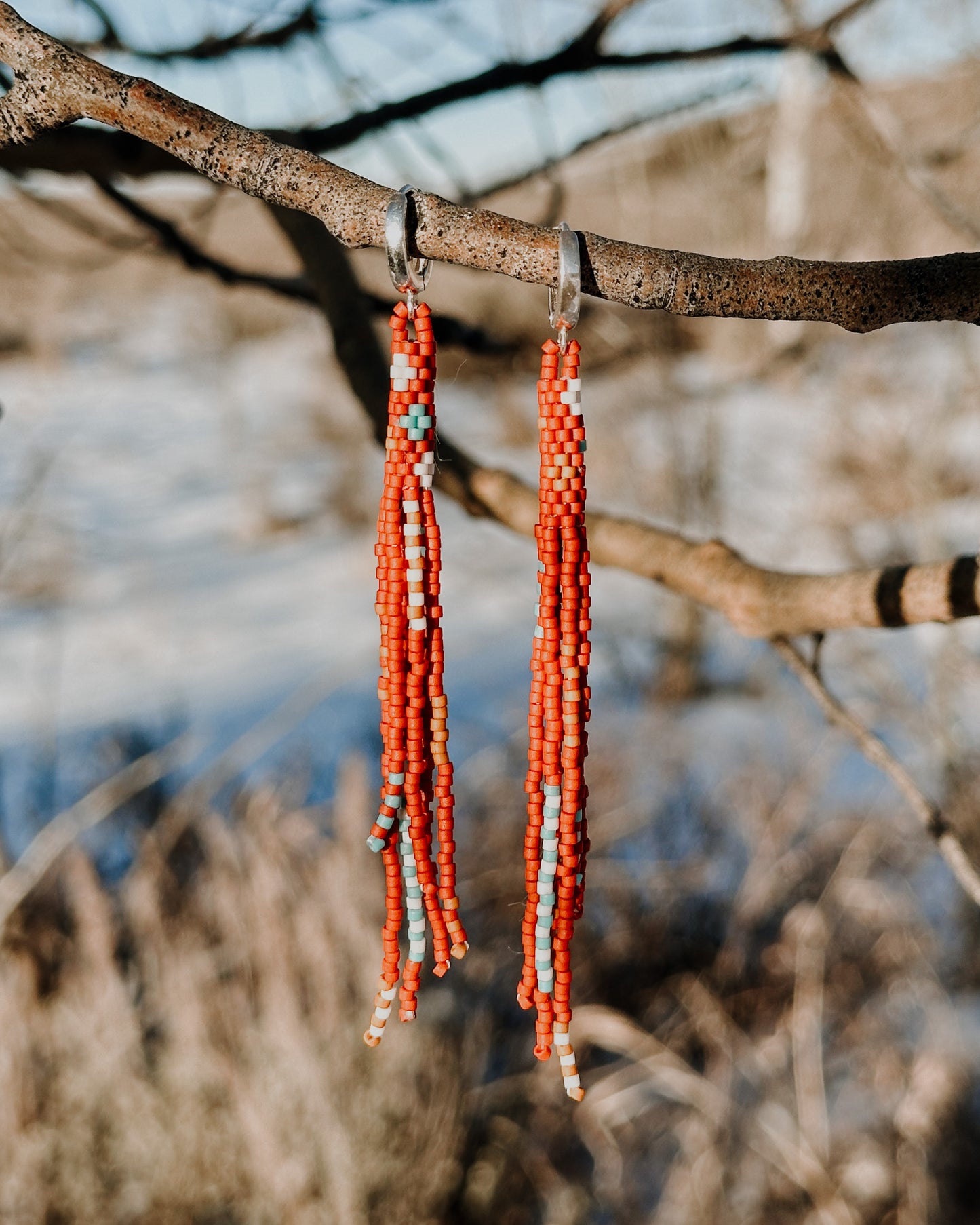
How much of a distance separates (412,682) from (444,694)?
1.0 inches

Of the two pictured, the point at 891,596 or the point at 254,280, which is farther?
the point at 254,280

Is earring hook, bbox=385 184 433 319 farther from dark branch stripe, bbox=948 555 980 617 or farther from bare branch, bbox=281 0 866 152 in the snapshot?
bare branch, bbox=281 0 866 152

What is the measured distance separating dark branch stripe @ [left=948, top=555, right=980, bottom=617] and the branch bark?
1.10ft

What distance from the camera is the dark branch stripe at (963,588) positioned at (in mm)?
845

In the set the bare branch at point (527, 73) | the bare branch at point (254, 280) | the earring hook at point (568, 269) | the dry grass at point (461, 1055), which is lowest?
the dry grass at point (461, 1055)

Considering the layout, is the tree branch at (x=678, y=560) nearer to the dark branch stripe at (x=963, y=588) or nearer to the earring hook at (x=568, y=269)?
the dark branch stripe at (x=963, y=588)

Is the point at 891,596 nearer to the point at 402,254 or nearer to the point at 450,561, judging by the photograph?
the point at 402,254

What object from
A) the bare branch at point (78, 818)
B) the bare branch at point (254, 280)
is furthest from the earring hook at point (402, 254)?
the bare branch at point (78, 818)

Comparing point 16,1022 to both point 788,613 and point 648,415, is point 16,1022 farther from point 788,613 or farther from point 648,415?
point 648,415

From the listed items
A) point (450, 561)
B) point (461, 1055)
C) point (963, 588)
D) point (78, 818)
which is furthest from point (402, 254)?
point (450, 561)

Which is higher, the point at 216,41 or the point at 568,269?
the point at 216,41

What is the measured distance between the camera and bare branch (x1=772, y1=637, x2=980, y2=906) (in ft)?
3.03

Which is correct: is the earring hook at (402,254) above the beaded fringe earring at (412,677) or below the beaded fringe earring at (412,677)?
above

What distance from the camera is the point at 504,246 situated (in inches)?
21.5
